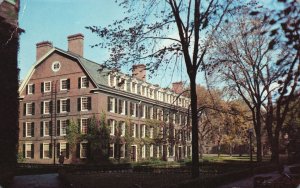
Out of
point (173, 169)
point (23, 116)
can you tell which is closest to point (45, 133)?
point (23, 116)

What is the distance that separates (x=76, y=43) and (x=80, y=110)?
639 centimetres

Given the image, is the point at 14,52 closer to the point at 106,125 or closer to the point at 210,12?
the point at 210,12

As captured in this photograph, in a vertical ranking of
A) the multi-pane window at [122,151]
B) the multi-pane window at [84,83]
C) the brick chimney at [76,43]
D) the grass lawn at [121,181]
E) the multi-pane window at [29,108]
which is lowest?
the grass lawn at [121,181]

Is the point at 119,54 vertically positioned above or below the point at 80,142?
above

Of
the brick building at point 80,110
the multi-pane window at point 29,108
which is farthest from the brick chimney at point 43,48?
the multi-pane window at point 29,108

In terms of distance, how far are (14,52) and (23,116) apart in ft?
50.5

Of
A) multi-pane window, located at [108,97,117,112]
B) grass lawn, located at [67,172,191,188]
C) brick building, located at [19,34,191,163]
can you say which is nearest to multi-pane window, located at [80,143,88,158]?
brick building, located at [19,34,191,163]

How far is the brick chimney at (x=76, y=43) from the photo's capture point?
75.3ft

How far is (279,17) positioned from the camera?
15.0ft

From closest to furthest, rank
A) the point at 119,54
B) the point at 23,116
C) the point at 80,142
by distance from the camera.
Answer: the point at 119,54 < the point at 23,116 < the point at 80,142

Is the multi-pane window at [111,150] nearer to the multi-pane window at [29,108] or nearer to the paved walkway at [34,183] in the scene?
the multi-pane window at [29,108]

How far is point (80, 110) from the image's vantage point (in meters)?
27.9

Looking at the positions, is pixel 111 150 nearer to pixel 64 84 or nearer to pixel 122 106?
pixel 122 106

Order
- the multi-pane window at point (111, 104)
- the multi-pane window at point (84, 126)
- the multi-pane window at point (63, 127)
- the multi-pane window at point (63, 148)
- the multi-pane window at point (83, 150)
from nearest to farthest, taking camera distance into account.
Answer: the multi-pane window at point (63, 127)
the multi-pane window at point (63, 148)
the multi-pane window at point (83, 150)
the multi-pane window at point (84, 126)
the multi-pane window at point (111, 104)
